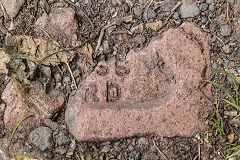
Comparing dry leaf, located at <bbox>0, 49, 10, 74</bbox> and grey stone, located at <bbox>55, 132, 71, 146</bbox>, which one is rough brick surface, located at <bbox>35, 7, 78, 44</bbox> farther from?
grey stone, located at <bbox>55, 132, 71, 146</bbox>

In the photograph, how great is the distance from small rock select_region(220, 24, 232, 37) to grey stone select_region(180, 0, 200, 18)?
272 millimetres

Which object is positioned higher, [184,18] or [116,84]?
[184,18]

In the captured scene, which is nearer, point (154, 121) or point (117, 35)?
point (154, 121)

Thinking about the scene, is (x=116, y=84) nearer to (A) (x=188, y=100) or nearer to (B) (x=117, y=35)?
(B) (x=117, y=35)

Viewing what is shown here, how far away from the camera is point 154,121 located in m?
2.56

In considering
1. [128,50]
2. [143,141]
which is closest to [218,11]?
[128,50]

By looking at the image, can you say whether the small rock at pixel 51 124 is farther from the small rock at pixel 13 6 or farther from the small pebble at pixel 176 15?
the small pebble at pixel 176 15

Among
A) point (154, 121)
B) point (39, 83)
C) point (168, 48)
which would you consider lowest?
point (154, 121)

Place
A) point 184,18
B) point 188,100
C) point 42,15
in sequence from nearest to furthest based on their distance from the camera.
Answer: point 188,100, point 184,18, point 42,15

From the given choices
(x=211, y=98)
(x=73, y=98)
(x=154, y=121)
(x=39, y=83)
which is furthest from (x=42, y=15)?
(x=211, y=98)

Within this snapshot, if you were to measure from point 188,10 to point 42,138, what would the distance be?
6.12 ft

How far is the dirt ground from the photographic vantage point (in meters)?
2.57

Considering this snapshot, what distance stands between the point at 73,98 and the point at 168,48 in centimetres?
103

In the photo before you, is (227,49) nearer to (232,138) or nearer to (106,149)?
(232,138)
